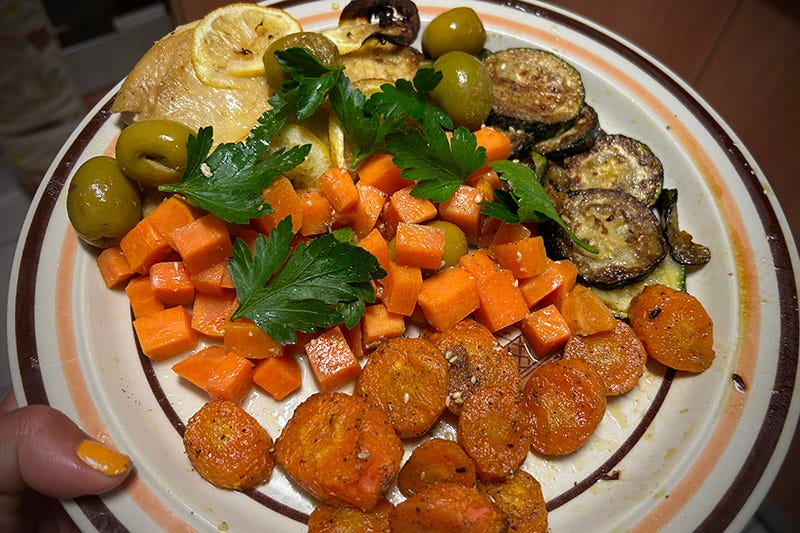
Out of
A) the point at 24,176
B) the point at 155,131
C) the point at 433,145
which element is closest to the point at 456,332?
the point at 433,145

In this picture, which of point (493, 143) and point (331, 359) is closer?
point (331, 359)

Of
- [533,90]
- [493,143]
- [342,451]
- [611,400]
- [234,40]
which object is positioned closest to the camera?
[342,451]

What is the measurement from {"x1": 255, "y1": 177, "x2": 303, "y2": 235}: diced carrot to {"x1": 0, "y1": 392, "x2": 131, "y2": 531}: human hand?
92 cm

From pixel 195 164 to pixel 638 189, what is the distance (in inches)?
73.4

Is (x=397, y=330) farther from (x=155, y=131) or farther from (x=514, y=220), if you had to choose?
(x=155, y=131)

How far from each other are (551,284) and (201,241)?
4.32 ft

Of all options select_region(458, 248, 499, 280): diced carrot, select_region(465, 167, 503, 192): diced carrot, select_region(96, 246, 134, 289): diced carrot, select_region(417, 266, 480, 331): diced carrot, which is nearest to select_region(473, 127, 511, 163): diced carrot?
select_region(465, 167, 503, 192): diced carrot

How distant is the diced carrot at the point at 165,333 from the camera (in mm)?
2051

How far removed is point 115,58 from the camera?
4152 mm

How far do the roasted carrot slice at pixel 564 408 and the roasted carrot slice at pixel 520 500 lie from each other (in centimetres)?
16

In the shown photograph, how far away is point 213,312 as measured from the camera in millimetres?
2109

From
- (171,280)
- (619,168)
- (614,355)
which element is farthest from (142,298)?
(619,168)

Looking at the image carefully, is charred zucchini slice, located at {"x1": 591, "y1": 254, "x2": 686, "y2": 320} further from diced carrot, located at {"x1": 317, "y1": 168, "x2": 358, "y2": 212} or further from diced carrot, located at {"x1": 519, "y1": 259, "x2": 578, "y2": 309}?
diced carrot, located at {"x1": 317, "y1": 168, "x2": 358, "y2": 212}

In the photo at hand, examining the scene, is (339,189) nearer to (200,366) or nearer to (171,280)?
(171,280)
